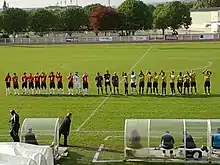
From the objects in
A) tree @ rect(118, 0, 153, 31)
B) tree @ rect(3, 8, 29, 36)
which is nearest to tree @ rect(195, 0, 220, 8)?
tree @ rect(118, 0, 153, 31)

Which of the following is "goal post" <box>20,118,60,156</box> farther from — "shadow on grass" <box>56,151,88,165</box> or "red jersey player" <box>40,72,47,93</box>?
"red jersey player" <box>40,72,47,93</box>

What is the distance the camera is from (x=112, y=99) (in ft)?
81.1

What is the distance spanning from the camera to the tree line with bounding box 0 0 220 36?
85.0 m

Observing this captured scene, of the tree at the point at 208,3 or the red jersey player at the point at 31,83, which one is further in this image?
the tree at the point at 208,3

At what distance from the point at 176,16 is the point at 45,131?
247ft

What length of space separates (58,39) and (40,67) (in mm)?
33636

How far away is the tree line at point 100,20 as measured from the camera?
279ft

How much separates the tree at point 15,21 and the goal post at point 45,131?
76.6 metres

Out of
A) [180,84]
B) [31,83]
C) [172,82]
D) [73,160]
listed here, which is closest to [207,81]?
[180,84]

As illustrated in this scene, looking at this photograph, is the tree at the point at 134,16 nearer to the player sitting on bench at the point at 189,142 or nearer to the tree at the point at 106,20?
the tree at the point at 106,20

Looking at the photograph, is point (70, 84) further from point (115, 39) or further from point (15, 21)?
point (15, 21)

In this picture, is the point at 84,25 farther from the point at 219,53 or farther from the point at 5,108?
the point at 5,108

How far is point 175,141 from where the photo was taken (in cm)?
1396

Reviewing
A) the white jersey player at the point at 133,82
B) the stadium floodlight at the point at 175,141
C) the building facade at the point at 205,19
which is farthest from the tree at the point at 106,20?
the stadium floodlight at the point at 175,141
